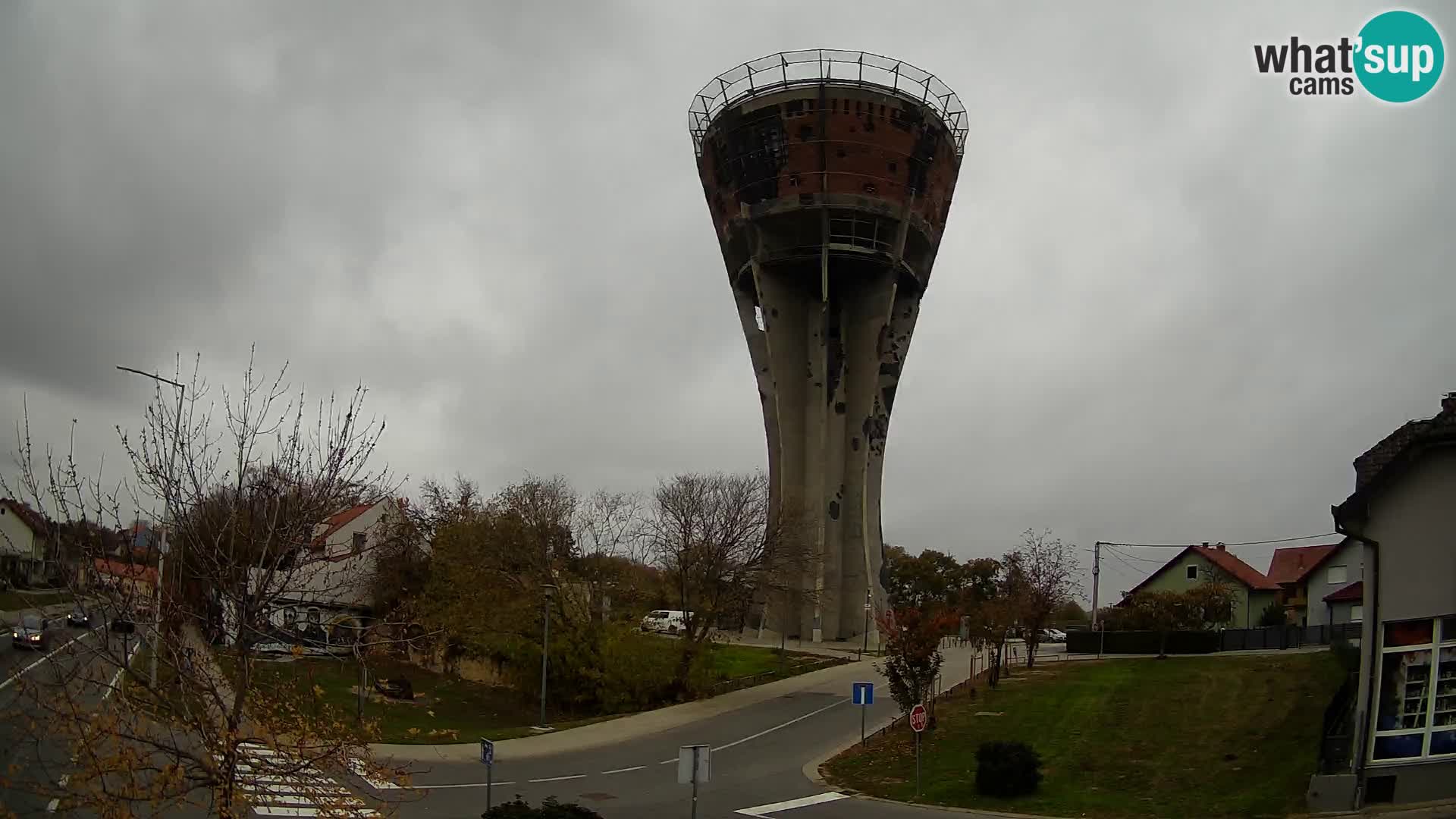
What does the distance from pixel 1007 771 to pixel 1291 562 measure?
63.0 metres

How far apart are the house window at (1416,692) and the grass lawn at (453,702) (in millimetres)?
19089

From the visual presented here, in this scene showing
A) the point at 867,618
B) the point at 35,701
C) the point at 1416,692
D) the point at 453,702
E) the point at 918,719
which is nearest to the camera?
the point at 35,701

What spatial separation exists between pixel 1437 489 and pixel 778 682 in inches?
1124

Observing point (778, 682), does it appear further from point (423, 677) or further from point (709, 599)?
point (423, 677)

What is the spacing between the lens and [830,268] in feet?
201

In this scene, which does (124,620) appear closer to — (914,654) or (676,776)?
(676,776)

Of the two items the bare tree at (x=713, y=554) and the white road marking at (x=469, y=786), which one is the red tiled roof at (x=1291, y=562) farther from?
→ the white road marking at (x=469, y=786)

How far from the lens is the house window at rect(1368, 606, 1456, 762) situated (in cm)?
1609

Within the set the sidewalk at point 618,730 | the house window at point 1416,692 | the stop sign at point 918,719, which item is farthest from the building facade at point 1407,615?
the sidewalk at point 618,730

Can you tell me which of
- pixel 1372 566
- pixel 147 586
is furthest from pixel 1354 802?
pixel 147 586

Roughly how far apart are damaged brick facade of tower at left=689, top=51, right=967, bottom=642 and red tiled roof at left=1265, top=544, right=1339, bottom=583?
31.3m

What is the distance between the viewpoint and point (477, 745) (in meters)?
26.5

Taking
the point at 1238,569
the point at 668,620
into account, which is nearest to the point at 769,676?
the point at 668,620

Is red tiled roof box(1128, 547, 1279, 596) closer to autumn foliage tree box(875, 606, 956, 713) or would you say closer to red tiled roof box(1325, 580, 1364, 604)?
red tiled roof box(1325, 580, 1364, 604)
